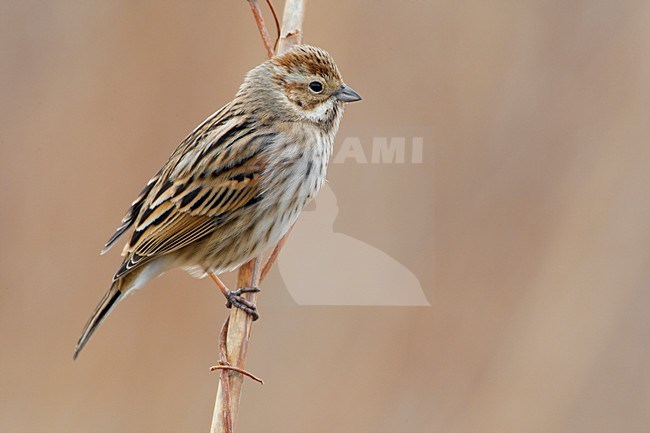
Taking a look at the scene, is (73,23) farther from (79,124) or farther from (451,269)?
(451,269)

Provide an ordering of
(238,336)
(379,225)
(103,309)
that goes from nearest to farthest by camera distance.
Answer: (238,336) < (103,309) < (379,225)

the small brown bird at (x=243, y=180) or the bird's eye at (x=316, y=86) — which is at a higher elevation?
the bird's eye at (x=316, y=86)

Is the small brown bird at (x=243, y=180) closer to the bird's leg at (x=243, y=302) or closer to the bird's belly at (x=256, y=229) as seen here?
the bird's belly at (x=256, y=229)

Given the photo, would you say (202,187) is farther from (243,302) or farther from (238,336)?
(238,336)

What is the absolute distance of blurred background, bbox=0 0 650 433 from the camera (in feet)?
13.3

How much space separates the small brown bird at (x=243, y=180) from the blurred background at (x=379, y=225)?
790 millimetres

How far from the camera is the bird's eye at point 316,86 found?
3115 mm

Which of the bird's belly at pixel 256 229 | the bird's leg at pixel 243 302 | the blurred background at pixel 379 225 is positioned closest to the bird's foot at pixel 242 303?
the bird's leg at pixel 243 302

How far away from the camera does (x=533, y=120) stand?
13.6 feet

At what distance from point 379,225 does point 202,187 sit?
1.10 m

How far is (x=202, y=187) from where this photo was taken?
3191 mm

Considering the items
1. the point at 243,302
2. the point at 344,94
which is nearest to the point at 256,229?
the point at 243,302

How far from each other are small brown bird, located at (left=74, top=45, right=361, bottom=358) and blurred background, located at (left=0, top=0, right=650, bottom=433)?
2.59ft

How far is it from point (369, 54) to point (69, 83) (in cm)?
127
